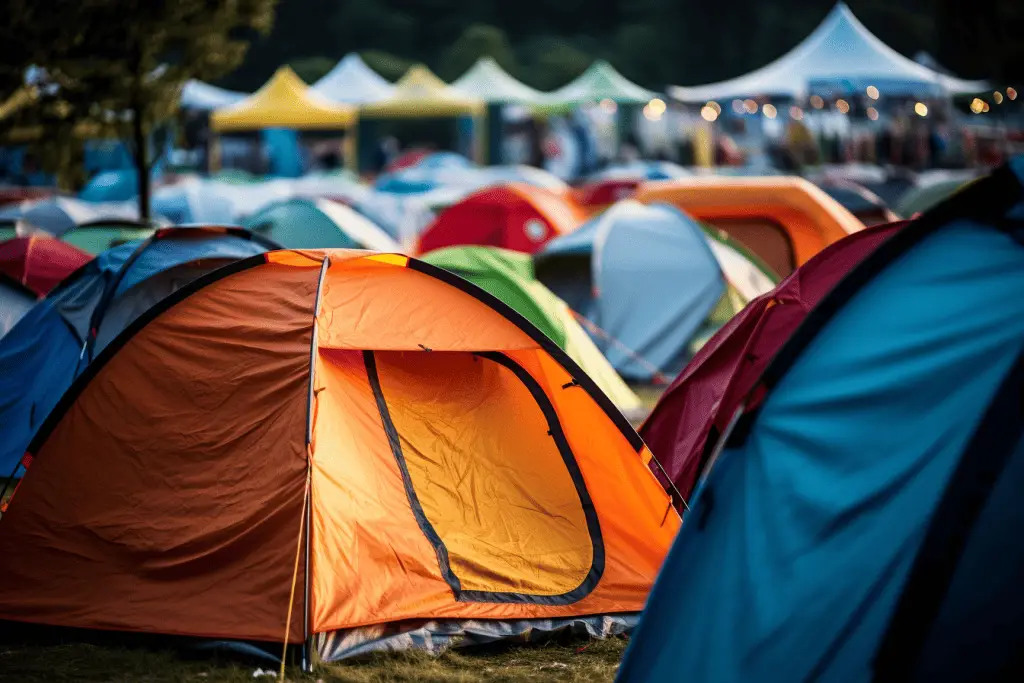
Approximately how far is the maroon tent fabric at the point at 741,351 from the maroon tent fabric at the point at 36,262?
5.58 m

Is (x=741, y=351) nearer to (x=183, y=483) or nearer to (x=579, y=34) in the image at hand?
(x=183, y=483)

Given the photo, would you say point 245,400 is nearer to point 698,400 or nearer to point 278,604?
point 278,604

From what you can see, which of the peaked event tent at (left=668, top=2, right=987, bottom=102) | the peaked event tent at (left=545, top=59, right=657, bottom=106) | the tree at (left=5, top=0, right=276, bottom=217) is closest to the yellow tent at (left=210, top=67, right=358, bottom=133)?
the peaked event tent at (left=545, top=59, right=657, bottom=106)

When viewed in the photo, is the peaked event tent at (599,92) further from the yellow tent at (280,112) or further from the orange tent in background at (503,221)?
the orange tent in background at (503,221)

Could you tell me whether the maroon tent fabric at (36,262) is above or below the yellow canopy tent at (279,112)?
above

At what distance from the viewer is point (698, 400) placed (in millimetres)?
6930

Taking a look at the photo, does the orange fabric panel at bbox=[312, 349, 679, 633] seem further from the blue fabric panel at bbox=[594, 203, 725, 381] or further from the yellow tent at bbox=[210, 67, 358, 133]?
the yellow tent at bbox=[210, 67, 358, 133]

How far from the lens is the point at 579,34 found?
60.2m

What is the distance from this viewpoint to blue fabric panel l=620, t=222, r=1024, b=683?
3.58m

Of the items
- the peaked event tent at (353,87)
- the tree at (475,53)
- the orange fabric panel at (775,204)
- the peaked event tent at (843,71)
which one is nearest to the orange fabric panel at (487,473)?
the orange fabric panel at (775,204)

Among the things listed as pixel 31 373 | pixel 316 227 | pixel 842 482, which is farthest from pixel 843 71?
pixel 842 482

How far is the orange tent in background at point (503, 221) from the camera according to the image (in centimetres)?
1638

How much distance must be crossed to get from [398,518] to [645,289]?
22.3 feet

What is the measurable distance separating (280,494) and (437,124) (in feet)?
165
